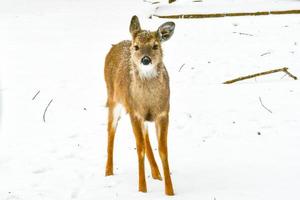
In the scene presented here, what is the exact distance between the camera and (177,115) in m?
9.38

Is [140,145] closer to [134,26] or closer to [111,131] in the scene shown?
[111,131]

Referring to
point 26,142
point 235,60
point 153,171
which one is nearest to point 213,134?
→ point 153,171

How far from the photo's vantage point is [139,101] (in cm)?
654

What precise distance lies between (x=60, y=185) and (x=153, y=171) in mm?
1194

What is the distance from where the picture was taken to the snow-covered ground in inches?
270

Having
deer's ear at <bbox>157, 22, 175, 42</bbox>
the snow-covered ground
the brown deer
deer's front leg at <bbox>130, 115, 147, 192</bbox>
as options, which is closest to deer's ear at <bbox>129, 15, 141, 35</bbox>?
the brown deer

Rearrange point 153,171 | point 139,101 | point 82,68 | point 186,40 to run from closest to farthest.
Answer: point 139,101
point 153,171
point 82,68
point 186,40

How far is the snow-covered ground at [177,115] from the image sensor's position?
686cm

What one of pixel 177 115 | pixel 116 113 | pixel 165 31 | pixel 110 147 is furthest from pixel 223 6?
pixel 165 31

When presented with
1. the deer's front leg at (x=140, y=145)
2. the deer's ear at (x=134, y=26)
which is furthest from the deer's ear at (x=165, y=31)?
the deer's front leg at (x=140, y=145)

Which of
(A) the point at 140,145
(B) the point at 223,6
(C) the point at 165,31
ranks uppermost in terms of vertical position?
(B) the point at 223,6

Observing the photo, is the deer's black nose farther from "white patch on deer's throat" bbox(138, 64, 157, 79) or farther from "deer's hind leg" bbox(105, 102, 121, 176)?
"deer's hind leg" bbox(105, 102, 121, 176)

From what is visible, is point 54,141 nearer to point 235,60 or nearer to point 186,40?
point 235,60

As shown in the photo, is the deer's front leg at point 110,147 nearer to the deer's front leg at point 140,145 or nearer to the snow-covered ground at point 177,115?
the snow-covered ground at point 177,115
